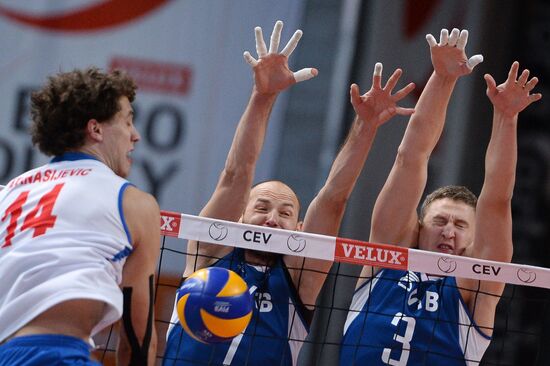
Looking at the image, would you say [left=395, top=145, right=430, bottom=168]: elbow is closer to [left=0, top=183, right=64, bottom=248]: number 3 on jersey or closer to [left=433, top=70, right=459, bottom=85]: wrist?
[left=433, top=70, right=459, bottom=85]: wrist

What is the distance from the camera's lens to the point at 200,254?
486 centimetres

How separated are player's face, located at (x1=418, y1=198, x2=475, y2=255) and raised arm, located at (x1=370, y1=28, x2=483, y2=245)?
3.6 inches

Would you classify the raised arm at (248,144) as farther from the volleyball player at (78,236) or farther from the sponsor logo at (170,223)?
the volleyball player at (78,236)

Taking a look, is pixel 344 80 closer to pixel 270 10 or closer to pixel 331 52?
pixel 331 52

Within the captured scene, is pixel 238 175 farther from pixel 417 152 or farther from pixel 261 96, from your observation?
pixel 417 152

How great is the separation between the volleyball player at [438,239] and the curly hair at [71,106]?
192cm

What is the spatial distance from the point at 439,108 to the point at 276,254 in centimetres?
115

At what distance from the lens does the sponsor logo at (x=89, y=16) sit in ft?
27.3

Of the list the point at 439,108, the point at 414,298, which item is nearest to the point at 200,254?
the point at 414,298

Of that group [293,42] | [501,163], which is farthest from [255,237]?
[501,163]

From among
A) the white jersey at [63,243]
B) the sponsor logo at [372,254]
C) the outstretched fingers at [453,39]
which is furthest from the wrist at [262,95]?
the white jersey at [63,243]

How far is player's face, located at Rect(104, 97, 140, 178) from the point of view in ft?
11.1

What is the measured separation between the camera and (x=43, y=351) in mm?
2918

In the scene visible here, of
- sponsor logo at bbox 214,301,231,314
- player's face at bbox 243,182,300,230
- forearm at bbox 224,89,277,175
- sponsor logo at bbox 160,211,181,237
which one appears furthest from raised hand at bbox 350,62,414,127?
sponsor logo at bbox 214,301,231,314
